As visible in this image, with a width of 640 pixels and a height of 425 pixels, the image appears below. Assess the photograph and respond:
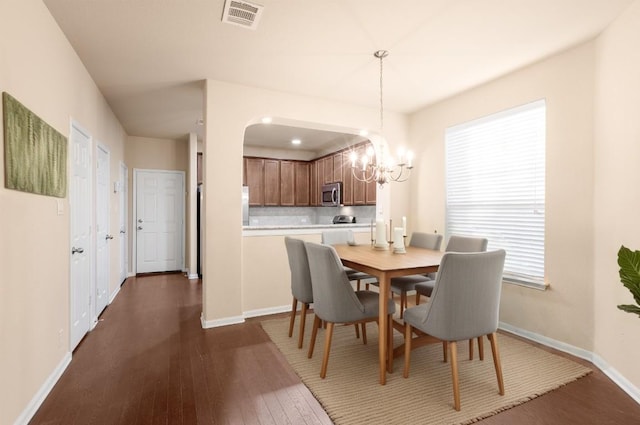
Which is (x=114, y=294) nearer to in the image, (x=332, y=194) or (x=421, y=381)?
(x=332, y=194)

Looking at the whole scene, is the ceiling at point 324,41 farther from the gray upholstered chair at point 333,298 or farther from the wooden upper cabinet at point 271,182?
the wooden upper cabinet at point 271,182

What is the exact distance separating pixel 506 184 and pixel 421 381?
2151mm

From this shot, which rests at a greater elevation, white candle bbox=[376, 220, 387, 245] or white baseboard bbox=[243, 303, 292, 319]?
white candle bbox=[376, 220, 387, 245]

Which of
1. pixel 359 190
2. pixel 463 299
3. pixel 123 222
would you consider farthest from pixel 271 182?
pixel 463 299

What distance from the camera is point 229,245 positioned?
353 centimetres

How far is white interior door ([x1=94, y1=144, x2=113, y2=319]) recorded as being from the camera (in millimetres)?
3653

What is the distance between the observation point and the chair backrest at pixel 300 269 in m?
2.81

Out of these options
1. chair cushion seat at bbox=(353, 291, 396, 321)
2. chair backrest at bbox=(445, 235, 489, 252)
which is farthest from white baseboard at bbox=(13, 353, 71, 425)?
chair backrest at bbox=(445, 235, 489, 252)

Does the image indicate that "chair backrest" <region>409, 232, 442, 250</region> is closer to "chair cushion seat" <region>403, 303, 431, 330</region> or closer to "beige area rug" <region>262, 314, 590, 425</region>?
"beige area rug" <region>262, 314, 590, 425</region>

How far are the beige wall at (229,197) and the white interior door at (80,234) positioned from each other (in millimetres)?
1069

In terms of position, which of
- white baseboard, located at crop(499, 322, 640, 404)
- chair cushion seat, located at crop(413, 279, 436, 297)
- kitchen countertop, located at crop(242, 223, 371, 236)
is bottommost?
white baseboard, located at crop(499, 322, 640, 404)

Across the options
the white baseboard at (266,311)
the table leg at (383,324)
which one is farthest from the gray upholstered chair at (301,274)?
the white baseboard at (266,311)

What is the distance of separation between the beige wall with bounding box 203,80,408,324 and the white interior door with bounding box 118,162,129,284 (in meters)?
2.52

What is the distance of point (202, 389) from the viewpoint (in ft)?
7.24
